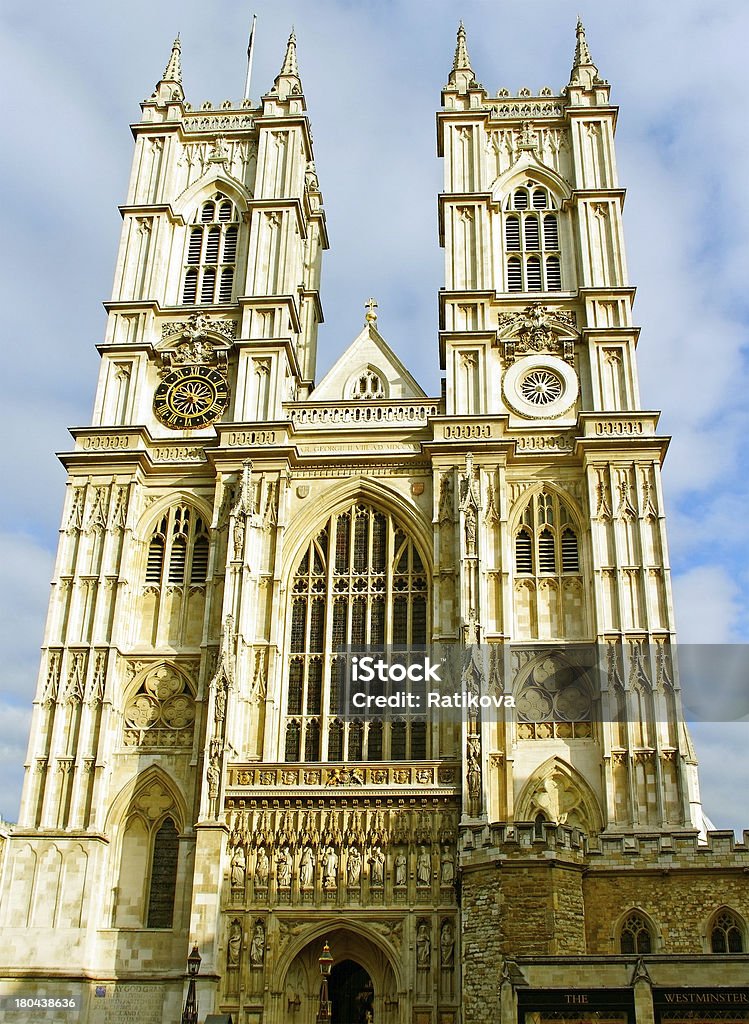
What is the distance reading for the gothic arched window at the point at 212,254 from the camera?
114 ft

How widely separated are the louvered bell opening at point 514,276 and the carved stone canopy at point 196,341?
7.82m

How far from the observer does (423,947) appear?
2459 cm

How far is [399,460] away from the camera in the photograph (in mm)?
30844

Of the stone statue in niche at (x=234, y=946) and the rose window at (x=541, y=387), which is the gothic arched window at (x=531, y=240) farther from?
the stone statue in niche at (x=234, y=946)

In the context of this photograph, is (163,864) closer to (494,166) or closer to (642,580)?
(642,580)

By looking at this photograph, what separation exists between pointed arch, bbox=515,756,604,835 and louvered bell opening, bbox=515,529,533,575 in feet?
15.9

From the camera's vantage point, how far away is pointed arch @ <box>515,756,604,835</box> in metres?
26.7

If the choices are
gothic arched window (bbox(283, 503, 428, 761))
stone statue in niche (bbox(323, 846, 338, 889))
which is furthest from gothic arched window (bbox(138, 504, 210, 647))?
stone statue in niche (bbox(323, 846, 338, 889))

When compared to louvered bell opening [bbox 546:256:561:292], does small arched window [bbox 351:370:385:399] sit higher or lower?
lower

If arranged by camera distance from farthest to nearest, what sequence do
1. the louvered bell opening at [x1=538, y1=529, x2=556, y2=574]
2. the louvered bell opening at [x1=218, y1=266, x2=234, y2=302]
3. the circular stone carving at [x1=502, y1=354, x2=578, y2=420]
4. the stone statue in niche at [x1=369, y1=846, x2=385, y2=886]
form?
the louvered bell opening at [x1=218, y1=266, x2=234, y2=302] → the circular stone carving at [x1=502, y1=354, x2=578, y2=420] → the louvered bell opening at [x1=538, y1=529, x2=556, y2=574] → the stone statue in niche at [x1=369, y1=846, x2=385, y2=886]

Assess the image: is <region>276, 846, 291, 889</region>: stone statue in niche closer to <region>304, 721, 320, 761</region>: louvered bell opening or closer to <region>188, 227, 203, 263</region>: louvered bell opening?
<region>304, 721, 320, 761</region>: louvered bell opening

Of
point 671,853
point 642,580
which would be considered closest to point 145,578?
point 642,580

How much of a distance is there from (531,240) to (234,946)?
20.8 meters

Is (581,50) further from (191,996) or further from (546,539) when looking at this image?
(191,996)
